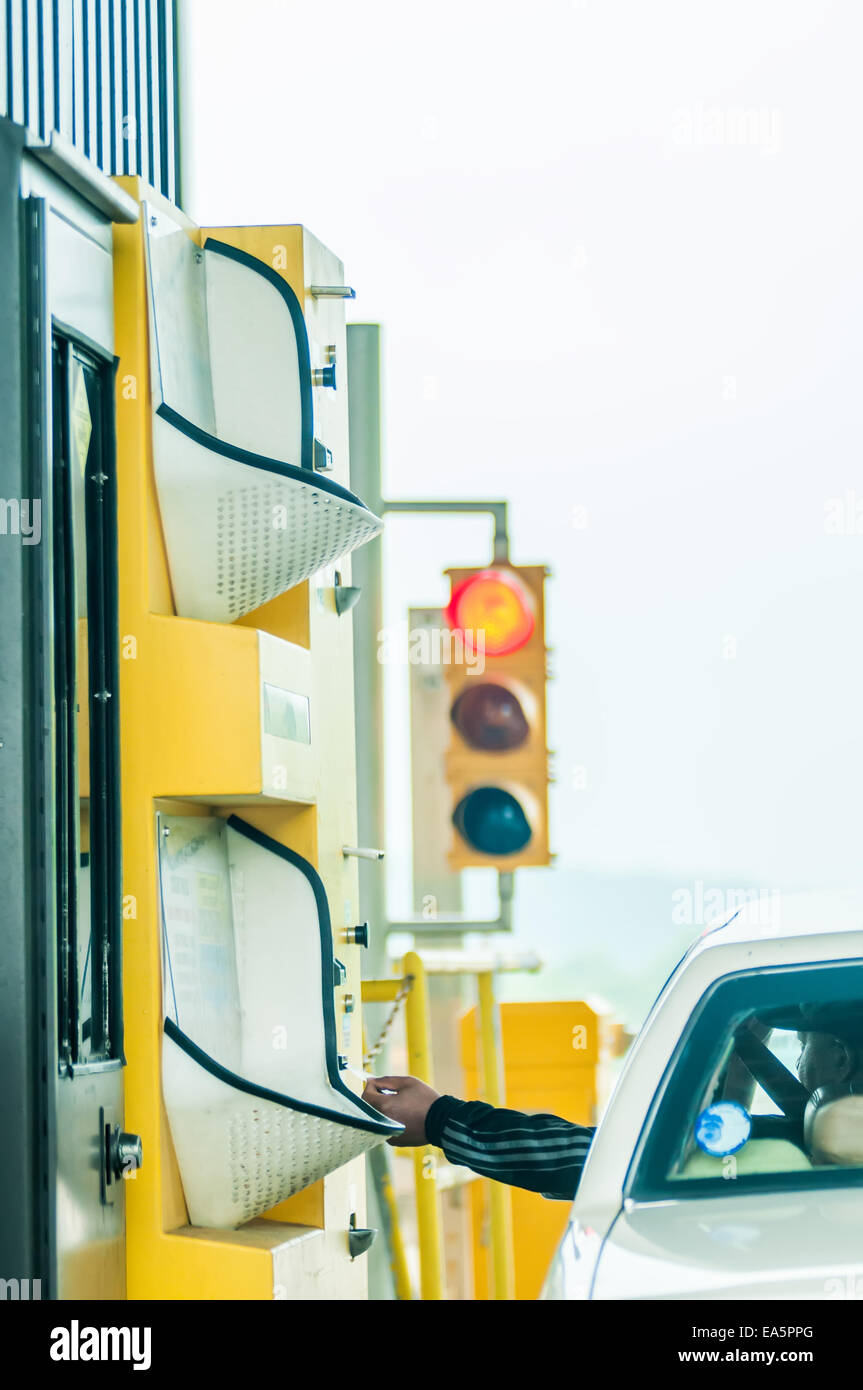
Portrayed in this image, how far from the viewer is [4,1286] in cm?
321

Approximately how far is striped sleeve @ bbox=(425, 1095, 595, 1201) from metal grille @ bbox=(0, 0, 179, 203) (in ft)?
9.54

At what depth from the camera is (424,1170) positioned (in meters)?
5.94

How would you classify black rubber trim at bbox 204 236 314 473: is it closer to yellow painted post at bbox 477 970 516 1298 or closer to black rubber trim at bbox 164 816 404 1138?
black rubber trim at bbox 164 816 404 1138

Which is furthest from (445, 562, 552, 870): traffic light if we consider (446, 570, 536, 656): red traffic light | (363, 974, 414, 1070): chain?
(363, 974, 414, 1070): chain

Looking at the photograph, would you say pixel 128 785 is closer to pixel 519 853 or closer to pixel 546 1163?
pixel 546 1163

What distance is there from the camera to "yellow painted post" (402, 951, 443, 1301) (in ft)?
19.5

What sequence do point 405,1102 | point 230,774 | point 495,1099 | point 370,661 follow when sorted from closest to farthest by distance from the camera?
point 230,774 < point 405,1102 < point 370,661 < point 495,1099

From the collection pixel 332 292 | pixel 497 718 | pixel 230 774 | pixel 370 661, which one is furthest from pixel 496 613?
pixel 230 774

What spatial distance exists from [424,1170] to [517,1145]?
1803 millimetres

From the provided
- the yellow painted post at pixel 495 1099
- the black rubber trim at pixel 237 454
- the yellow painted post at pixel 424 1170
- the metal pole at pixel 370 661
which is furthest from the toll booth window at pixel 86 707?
the yellow painted post at pixel 495 1099

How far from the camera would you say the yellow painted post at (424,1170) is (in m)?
5.93

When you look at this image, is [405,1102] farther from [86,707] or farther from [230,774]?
[86,707]

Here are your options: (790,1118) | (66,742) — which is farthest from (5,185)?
(790,1118)
